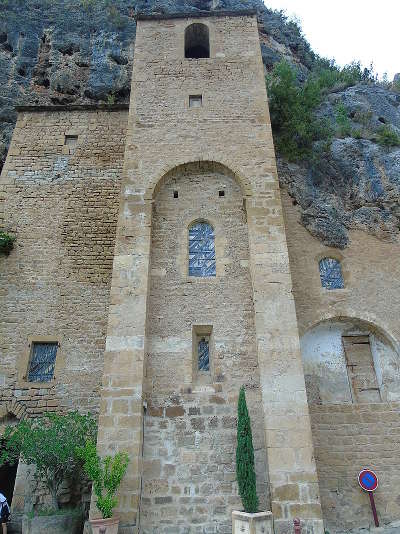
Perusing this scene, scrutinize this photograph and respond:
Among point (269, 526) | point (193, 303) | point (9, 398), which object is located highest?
point (193, 303)

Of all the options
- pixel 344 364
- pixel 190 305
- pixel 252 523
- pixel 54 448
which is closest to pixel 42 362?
pixel 54 448

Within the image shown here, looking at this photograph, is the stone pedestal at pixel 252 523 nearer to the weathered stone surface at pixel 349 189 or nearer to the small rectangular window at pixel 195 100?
the weathered stone surface at pixel 349 189

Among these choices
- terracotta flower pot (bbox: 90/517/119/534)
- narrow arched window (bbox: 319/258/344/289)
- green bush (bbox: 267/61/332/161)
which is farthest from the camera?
green bush (bbox: 267/61/332/161)

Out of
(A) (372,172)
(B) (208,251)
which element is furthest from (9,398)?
(A) (372,172)

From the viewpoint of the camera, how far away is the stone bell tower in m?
7.53

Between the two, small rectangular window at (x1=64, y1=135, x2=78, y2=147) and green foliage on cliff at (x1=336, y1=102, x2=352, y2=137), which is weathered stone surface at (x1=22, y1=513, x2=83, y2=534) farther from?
green foliage on cliff at (x1=336, y1=102, x2=352, y2=137)

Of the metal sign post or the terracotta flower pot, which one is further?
the metal sign post

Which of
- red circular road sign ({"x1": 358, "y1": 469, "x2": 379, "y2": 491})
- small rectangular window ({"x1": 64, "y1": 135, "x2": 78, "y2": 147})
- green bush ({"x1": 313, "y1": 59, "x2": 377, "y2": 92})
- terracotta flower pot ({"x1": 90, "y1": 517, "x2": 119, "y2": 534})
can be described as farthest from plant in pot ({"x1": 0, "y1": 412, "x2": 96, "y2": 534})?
green bush ({"x1": 313, "y1": 59, "x2": 377, "y2": 92})

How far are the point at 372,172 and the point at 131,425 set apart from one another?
10.4 m

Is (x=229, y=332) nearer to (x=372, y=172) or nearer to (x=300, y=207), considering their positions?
(x=300, y=207)

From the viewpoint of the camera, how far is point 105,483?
6.80 metres

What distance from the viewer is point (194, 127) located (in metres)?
11.6

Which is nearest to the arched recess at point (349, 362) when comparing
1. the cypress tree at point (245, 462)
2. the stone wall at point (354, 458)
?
the stone wall at point (354, 458)

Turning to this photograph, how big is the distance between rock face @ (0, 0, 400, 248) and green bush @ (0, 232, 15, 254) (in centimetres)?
383
